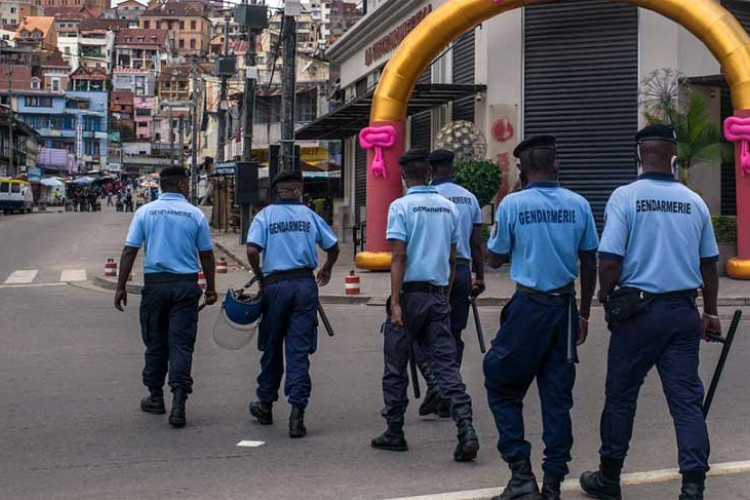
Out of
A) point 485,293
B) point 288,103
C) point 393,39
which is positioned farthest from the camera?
point 393,39

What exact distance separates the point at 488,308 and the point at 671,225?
12175 mm

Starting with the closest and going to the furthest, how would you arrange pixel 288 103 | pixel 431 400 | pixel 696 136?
pixel 431 400
pixel 696 136
pixel 288 103

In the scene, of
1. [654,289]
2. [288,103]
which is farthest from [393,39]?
[654,289]

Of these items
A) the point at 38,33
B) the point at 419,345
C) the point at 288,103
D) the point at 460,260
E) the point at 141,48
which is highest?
the point at 38,33

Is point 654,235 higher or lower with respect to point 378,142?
lower

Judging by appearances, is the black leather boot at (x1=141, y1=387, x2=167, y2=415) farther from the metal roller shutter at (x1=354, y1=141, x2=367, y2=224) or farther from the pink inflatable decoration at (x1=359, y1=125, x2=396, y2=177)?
the metal roller shutter at (x1=354, y1=141, x2=367, y2=224)

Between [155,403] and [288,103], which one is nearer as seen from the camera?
[155,403]

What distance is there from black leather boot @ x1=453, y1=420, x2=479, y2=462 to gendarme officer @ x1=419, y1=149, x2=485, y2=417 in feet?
3.67

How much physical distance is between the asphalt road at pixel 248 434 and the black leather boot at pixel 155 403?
0.39 feet

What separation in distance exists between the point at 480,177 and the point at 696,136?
412 centimetres

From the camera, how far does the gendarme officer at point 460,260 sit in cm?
855

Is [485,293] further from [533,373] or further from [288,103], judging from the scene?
[533,373]

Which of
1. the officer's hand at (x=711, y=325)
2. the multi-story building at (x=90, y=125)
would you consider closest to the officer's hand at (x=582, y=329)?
the officer's hand at (x=711, y=325)

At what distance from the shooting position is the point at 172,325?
8.56 metres
